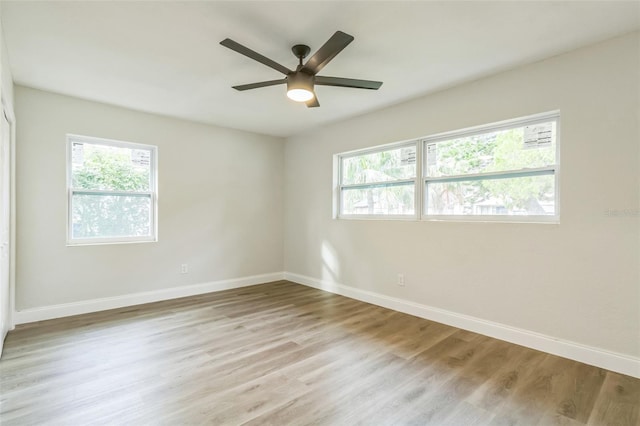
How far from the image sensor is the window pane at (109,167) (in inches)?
150

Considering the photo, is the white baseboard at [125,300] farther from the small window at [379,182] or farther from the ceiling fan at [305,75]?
the ceiling fan at [305,75]

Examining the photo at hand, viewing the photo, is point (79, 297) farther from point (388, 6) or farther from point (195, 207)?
point (388, 6)

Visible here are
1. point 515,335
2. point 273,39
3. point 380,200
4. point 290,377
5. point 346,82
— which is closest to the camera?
point 290,377

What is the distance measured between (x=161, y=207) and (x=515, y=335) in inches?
176

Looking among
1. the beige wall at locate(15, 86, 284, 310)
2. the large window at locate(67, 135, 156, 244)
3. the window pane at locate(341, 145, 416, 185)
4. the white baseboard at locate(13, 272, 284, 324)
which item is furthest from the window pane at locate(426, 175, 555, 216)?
the large window at locate(67, 135, 156, 244)

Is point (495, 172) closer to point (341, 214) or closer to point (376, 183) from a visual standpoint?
point (376, 183)

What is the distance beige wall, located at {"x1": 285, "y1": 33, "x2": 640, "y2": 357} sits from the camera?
2.39 metres

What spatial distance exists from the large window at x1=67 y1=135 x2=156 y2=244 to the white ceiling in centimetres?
75

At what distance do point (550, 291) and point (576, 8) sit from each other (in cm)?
218

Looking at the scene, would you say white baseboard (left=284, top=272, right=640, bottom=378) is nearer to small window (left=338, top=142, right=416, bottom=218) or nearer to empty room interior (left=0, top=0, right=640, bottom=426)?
empty room interior (left=0, top=0, right=640, bottom=426)

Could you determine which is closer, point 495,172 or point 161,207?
point 495,172

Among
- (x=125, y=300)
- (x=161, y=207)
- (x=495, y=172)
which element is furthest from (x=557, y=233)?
(x=125, y=300)

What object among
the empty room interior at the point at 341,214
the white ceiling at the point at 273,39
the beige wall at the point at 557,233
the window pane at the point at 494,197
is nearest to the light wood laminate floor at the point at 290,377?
the empty room interior at the point at 341,214

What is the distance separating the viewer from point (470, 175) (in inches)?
131
